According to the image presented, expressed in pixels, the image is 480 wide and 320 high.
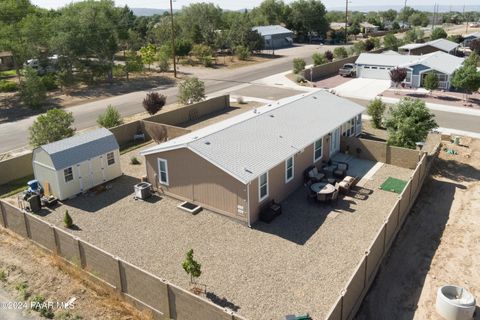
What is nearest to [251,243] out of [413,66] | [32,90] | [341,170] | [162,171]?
[162,171]

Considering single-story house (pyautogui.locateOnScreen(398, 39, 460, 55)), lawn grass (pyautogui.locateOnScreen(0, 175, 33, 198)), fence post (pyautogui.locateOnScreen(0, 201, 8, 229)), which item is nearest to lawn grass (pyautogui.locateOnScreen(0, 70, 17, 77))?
lawn grass (pyautogui.locateOnScreen(0, 175, 33, 198))

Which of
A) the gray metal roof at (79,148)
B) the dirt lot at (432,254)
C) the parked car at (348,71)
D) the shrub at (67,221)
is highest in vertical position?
the parked car at (348,71)

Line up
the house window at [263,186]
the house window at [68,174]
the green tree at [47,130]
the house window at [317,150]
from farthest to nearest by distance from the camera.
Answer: the green tree at [47,130] < the house window at [317,150] < the house window at [68,174] < the house window at [263,186]

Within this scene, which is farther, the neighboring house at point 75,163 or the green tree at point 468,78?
the green tree at point 468,78

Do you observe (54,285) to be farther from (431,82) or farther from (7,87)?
(7,87)

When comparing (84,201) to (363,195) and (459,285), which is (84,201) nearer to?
(363,195)

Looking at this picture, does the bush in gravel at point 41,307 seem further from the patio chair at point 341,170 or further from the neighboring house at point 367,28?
the neighboring house at point 367,28

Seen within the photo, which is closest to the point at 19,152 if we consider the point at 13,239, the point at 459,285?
the point at 13,239

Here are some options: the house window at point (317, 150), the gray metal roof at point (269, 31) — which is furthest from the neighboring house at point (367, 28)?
the house window at point (317, 150)
